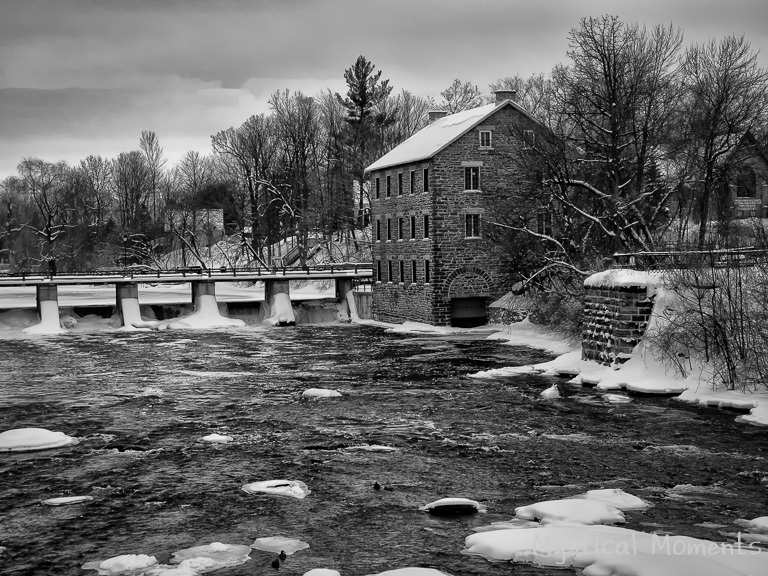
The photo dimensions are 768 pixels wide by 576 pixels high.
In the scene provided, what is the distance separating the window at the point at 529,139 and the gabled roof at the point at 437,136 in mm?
2722

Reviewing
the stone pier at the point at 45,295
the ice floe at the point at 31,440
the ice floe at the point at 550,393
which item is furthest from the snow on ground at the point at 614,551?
the stone pier at the point at 45,295

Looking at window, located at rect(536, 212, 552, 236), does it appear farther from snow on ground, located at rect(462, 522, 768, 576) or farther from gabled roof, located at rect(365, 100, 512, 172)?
snow on ground, located at rect(462, 522, 768, 576)

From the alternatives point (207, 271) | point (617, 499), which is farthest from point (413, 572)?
point (207, 271)

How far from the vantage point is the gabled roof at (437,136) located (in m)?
49.3

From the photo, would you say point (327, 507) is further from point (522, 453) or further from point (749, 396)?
point (749, 396)

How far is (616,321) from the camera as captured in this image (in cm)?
2881

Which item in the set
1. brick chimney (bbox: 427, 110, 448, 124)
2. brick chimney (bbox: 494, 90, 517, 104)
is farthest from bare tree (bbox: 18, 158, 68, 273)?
brick chimney (bbox: 494, 90, 517, 104)

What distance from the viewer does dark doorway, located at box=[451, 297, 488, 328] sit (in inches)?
1992

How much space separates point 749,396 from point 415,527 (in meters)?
12.9

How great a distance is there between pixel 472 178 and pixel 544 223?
4.44 m

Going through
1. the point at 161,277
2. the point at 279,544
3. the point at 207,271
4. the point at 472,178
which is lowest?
the point at 279,544

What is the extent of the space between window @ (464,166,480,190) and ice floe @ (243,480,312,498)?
35.1m

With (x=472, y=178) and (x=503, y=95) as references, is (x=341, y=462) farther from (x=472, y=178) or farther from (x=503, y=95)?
(x=503, y=95)

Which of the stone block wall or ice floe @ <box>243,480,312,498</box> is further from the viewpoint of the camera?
the stone block wall
